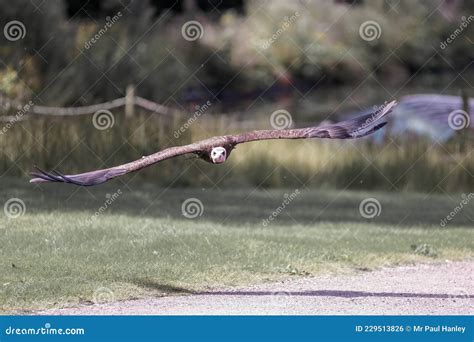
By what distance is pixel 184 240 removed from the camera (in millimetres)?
14469

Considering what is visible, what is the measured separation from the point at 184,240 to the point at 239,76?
71.6 ft

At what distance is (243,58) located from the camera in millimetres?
35312

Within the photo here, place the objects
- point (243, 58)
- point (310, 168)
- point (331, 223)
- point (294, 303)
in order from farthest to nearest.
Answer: point (243, 58), point (310, 168), point (331, 223), point (294, 303)

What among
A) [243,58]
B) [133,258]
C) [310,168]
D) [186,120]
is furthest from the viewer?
[243,58]

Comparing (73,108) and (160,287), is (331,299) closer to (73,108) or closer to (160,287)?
(160,287)

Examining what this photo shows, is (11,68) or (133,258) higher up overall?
(11,68)

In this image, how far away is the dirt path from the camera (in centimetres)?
1053

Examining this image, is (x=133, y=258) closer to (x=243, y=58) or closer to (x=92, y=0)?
(x=92, y=0)

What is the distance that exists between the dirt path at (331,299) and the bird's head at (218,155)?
1380 millimetres

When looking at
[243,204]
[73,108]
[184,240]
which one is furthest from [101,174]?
[73,108]

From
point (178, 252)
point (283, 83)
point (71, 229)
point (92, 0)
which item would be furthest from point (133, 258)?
point (283, 83)

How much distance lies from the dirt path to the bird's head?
138 cm

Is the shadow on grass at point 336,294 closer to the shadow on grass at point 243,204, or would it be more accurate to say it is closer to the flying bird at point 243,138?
the flying bird at point 243,138

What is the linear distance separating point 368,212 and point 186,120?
4.54m
